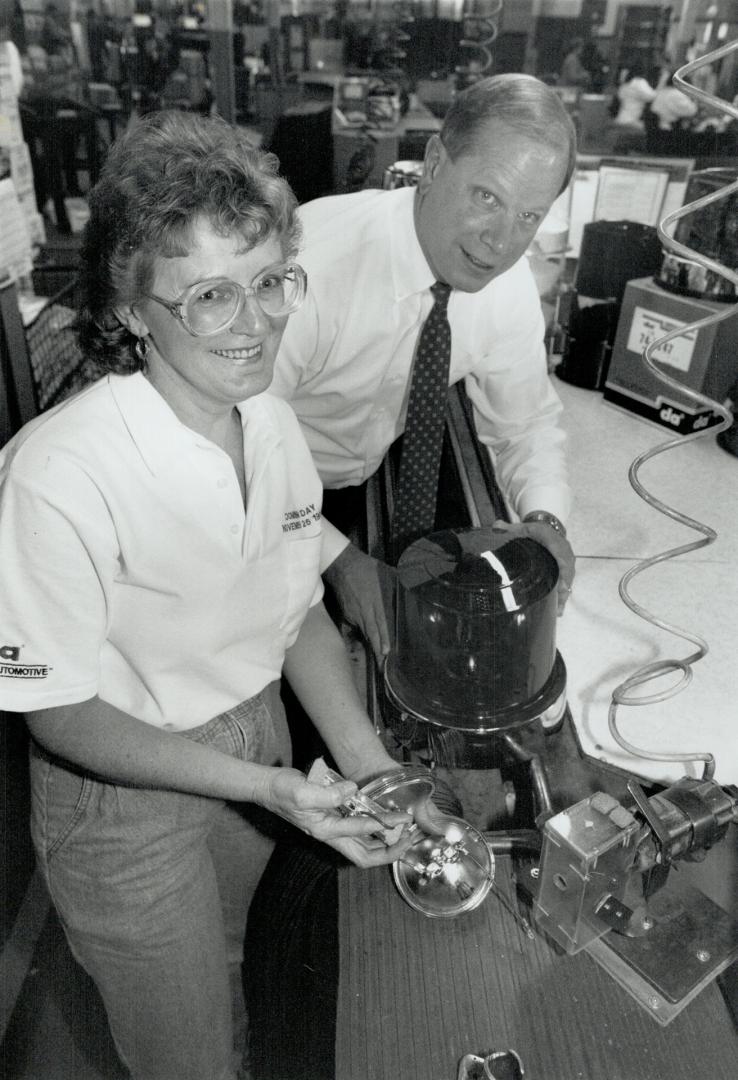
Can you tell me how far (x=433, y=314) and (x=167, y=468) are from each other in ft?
3.00

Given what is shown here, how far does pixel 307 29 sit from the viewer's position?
123 inches

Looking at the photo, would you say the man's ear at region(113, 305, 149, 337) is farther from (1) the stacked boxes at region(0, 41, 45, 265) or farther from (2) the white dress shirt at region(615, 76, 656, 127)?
(2) the white dress shirt at region(615, 76, 656, 127)

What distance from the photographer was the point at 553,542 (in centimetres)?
123

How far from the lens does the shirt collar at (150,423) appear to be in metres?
0.99

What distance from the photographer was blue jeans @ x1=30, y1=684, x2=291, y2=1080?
1107 mm

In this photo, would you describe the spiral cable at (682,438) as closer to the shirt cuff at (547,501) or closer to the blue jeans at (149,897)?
the shirt cuff at (547,501)

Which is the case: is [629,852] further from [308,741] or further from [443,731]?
[308,741]

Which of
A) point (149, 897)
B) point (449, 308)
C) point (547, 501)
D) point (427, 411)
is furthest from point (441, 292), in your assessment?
point (149, 897)

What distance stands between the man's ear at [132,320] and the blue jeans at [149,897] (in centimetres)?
57

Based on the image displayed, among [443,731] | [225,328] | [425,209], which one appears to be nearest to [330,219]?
[425,209]

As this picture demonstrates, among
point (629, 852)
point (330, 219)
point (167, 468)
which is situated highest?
point (330, 219)

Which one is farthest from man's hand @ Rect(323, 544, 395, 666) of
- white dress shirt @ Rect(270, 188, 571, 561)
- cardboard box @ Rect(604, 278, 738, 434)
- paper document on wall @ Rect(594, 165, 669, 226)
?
paper document on wall @ Rect(594, 165, 669, 226)

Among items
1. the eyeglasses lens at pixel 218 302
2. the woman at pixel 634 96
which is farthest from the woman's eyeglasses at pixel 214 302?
the woman at pixel 634 96

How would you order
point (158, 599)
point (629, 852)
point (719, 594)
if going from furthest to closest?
point (719, 594) < point (158, 599) < point (629, 852)
